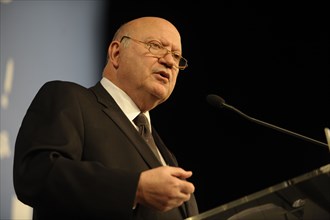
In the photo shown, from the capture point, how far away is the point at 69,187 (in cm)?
131

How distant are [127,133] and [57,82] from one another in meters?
0.28

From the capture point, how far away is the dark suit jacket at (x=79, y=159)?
1304 mm

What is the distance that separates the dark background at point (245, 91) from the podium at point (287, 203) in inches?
89.7

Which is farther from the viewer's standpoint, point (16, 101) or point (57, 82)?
point (16, 101)

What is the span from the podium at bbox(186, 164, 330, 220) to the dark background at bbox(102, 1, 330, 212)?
→ 7.47 ft

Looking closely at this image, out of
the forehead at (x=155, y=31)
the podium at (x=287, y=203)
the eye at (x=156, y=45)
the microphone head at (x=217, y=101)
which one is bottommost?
the podium at (x=287, y=203)

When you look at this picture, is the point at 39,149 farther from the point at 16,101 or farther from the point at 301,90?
the point at 301,90

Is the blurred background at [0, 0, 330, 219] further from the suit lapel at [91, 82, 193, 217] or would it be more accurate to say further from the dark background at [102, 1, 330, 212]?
the suit lapel at [91, 82, 193, 217]

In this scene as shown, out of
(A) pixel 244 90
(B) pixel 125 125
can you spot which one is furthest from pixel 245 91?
(B) pixel 125 125

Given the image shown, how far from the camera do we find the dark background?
133 inches

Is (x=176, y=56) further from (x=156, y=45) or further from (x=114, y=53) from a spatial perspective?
(x=114, y=53)

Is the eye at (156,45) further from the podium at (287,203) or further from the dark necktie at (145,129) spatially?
the podium at (287,203)

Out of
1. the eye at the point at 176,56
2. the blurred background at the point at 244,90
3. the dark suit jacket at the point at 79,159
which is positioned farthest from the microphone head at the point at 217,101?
the blurred background at the point at 244,90

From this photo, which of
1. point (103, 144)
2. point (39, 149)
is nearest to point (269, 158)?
point (103, 144)
